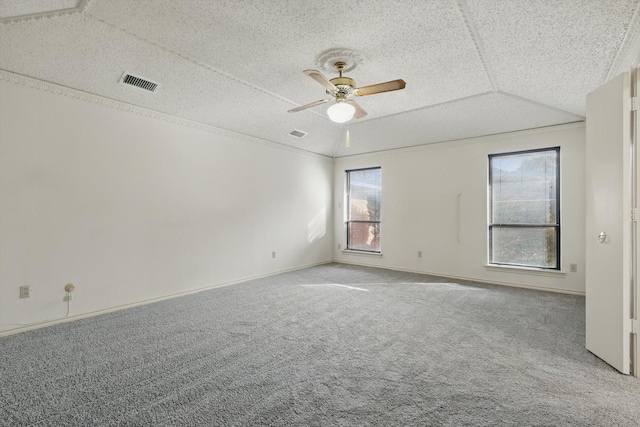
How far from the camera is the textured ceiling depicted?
2.31 m

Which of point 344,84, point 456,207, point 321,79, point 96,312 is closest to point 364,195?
point 456,207

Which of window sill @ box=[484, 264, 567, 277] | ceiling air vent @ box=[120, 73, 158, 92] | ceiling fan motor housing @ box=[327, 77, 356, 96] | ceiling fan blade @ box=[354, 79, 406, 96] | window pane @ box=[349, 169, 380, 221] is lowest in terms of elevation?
window sill @ box=[484, 264, 567, 277]

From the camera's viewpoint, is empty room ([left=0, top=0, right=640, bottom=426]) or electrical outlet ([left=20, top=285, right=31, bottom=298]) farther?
electrical outlet ([left=20, top=285, right=31, bottom=298])

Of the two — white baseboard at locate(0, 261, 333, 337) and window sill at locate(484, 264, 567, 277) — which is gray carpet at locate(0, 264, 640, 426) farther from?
window sill at locate(484, 264, 567, 277)

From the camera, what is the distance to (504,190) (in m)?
5.18

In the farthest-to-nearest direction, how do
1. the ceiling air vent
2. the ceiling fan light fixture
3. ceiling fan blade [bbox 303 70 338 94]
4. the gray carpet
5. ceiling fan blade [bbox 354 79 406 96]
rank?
1. the ceiling air vent
2. the ceiling fan light fixture
3. ceiling fan blade [bbox 354 79 406 96]
4. ceiling fan blade [bbox 303 70 338 94]
5. the gray carpet

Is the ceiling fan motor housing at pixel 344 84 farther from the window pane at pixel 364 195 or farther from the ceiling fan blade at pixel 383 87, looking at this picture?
the window pane at pixel 364 195

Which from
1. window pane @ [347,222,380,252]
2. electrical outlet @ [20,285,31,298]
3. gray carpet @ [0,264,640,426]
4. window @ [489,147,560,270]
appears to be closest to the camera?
gray carpet @ [0,264,640,426]

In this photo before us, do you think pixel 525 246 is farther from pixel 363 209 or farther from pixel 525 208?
pixel 363 209

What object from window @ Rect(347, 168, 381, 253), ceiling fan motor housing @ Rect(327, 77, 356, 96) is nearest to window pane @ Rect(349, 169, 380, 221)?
window @ Rect(347, 168, 381, 253)

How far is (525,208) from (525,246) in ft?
2.05

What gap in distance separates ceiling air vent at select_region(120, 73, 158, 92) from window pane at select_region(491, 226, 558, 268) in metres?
5.53

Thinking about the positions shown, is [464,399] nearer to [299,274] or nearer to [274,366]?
[274,366]

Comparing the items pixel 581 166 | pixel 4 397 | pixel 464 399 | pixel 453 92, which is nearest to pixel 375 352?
pixel 464 399
